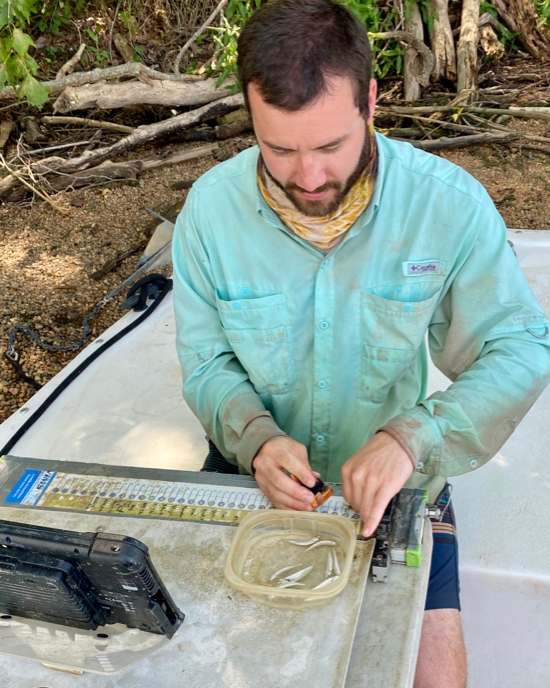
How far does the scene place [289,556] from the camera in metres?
1.13

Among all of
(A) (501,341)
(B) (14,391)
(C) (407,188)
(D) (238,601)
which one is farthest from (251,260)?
(B) (14,391)

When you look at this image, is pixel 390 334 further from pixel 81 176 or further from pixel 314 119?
pixel 81 176

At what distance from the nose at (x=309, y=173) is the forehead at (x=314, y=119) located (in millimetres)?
29

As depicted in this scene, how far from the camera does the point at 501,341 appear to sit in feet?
4.51

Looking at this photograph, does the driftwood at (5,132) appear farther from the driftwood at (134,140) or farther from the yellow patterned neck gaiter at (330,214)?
the yellow patterned neck gaiter at (330,214)

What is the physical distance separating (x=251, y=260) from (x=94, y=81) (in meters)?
3.48

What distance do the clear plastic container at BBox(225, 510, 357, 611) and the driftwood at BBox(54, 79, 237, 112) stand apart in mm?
3834

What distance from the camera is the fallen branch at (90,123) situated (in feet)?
15.5

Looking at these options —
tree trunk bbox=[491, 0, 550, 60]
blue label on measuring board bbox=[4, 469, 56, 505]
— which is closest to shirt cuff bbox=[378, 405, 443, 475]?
blue label on measuring board bbox=[4, 469, 56, 505]

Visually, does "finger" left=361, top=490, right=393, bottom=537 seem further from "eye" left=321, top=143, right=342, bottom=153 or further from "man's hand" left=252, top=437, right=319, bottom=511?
"eye" left=321, top=143, right=342, bottom=153

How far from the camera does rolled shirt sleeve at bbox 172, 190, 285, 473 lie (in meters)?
1.50

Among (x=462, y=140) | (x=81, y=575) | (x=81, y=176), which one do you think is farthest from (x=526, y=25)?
(x=81, y=575)

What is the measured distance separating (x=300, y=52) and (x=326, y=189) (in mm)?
256

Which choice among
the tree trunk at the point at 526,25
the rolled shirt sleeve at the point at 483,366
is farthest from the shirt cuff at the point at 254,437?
the tree trunk at the point at 526,25
